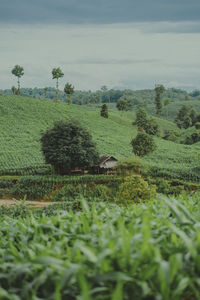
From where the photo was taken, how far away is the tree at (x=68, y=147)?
103 ft

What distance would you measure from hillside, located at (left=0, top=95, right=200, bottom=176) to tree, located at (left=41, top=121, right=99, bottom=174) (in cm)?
496

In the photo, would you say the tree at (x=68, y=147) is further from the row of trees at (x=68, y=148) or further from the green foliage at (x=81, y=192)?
the green foliage at (x=81, y=192)

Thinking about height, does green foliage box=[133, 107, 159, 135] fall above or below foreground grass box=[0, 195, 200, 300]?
below

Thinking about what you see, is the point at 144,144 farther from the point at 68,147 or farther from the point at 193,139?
the point at 193,139

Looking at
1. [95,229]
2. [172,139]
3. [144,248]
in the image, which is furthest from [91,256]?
[172,139]

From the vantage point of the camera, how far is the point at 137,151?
4141 cm

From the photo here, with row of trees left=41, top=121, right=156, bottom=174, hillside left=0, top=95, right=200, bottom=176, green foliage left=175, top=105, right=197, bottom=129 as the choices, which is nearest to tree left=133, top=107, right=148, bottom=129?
hillside left=0, top=95, right=200, bottom=176

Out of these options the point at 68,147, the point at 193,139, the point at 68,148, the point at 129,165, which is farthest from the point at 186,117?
the point at 68,147

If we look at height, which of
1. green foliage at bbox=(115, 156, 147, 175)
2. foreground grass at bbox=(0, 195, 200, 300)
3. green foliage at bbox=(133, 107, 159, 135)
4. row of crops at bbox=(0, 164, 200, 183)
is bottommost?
row of crops at bbox=(0, 164, 200, 183)

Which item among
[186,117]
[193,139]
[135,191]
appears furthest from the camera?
[186,117]

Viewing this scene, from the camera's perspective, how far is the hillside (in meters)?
44.5

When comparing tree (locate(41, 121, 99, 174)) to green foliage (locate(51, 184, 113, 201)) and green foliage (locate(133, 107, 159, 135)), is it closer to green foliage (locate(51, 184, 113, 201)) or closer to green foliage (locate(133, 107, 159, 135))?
green foliage (locate(51, 184, 113, 201))

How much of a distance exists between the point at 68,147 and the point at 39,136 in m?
26.4

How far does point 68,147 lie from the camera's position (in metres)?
31.2
